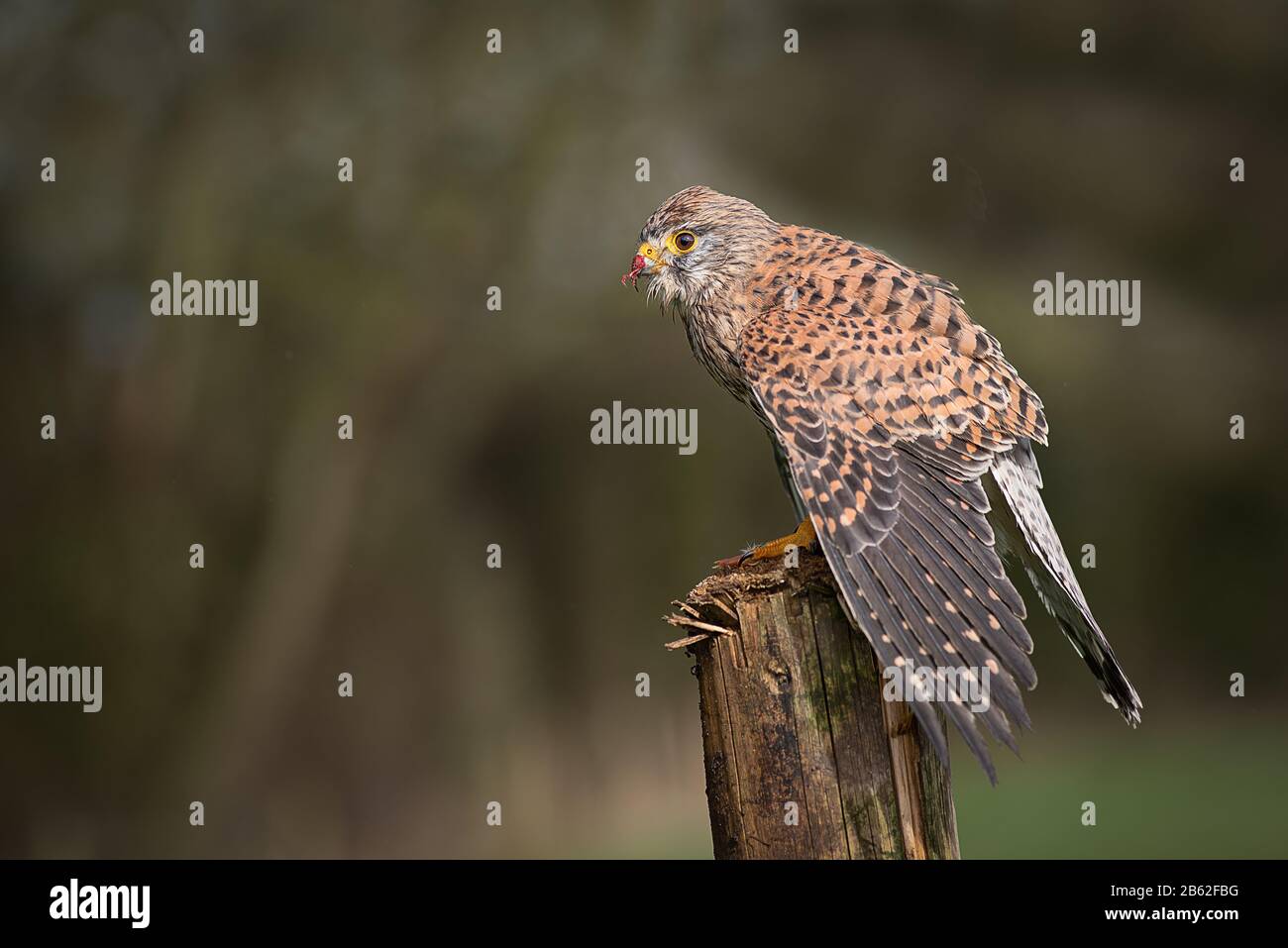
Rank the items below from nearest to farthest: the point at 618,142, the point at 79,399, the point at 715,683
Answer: the point at 715,683
the point at 79,399
the point at 618,142

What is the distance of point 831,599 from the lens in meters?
2.64

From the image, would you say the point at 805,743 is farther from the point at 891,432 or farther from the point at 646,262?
the point at 646,262

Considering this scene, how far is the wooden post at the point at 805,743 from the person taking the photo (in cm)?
Answer: 249

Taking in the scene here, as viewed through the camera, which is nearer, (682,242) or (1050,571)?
(1050,571)

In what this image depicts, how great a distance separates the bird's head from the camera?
3330mm

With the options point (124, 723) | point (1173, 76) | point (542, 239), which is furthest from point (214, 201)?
point (1173, 76)

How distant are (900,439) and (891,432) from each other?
0.03 meters

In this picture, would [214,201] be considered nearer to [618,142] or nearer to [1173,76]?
[618,142]

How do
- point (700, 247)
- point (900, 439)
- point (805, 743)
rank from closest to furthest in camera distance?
1. point (805, 743)
2. point (900, 439)
3. point (700, 247)

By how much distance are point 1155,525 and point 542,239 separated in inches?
150

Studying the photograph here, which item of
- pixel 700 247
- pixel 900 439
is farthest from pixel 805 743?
pixel 700 247

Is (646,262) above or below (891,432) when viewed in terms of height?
above

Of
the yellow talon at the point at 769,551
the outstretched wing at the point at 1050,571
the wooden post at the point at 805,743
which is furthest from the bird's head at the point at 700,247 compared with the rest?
the wooden post at the point at 805,743

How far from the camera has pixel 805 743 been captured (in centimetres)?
250
